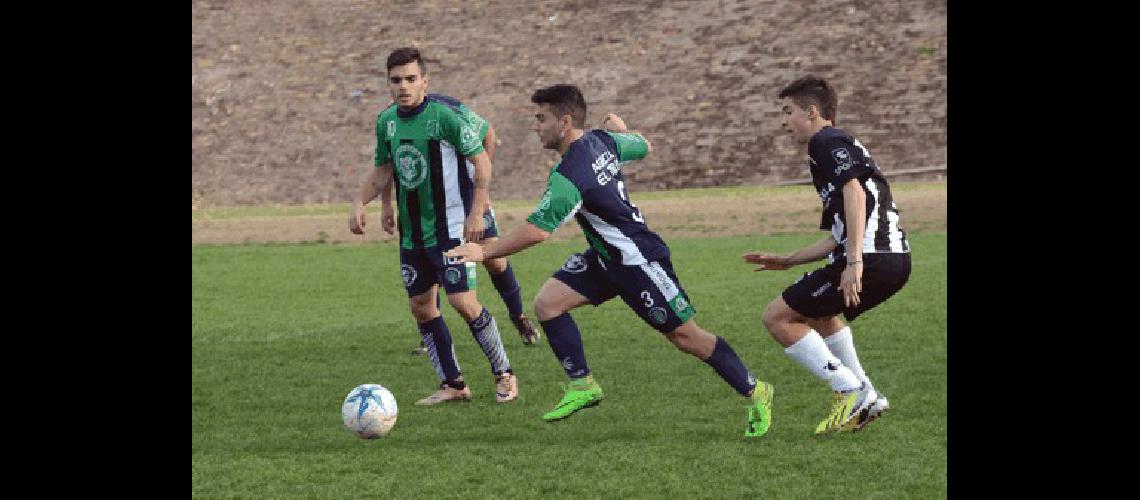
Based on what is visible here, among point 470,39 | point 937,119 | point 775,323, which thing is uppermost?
point 470,39

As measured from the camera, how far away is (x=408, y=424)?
9047 mm

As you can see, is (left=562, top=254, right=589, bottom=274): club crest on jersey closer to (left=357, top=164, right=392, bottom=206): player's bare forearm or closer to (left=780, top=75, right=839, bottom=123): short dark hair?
(left=780, top=75, right=839, bottom=123): short dark hair

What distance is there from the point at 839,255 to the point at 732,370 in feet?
2.75

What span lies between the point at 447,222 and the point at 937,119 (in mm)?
33390

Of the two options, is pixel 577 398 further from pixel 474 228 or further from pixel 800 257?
pixel 800 257

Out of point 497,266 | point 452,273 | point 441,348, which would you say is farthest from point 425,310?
point 497,266

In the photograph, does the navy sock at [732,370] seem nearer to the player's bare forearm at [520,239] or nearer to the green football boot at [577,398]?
the green football boot at [577,398]

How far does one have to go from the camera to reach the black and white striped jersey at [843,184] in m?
8.02

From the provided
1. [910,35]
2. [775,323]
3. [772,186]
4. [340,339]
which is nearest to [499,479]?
[775,323]

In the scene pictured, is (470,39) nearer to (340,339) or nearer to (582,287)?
(340,339)

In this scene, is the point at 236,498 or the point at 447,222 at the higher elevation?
the point at 447,222

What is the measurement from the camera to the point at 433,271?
9.57 meters

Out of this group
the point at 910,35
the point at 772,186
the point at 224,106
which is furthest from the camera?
the point at 224,106

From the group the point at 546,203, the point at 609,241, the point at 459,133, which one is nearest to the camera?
the point at 546,203
